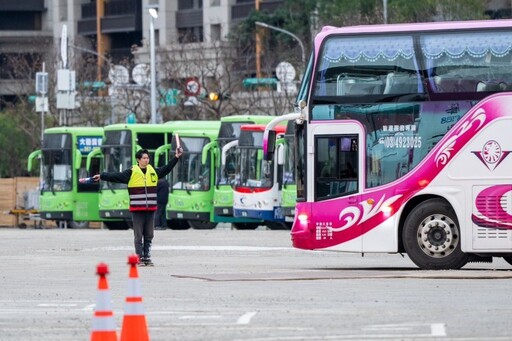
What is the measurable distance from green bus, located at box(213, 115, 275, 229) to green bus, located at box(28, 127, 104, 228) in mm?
6393

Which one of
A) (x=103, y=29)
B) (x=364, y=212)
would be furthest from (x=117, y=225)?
(x=103, y=29)

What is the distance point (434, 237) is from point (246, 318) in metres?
8.39

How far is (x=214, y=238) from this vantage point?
130 feet

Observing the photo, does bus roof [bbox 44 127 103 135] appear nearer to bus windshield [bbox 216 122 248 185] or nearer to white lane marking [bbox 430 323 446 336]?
bus windshield [bbox 216 122 248 185]

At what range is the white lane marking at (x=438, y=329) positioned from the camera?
14234mm

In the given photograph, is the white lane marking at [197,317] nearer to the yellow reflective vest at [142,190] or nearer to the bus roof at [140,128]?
the yellow reflective vest at [142,190]

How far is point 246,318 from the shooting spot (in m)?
16.1

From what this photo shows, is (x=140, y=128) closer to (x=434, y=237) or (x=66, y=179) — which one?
(x=66, y=179)

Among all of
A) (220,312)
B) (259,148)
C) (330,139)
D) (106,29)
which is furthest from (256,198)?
(106,29)

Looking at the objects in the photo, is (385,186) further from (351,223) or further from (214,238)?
(214,238)

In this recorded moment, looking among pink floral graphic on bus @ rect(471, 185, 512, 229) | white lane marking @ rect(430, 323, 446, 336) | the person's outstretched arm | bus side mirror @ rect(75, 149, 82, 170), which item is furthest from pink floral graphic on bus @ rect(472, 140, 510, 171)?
bus side mirror @ rect(75, 149, 82, 170)

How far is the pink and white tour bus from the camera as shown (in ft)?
78.3

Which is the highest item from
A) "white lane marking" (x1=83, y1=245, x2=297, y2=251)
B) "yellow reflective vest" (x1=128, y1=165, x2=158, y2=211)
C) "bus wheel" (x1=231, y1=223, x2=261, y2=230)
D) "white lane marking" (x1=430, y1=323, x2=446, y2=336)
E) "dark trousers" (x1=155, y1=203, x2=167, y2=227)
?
"yellow reflective vest" (x1=128, y1=165, x2=158, y2=211)

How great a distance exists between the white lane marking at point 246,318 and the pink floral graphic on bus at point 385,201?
7805 millimetres
